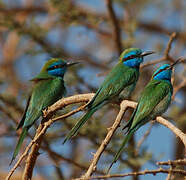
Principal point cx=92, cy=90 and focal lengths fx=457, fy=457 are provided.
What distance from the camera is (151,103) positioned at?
99.7 inches

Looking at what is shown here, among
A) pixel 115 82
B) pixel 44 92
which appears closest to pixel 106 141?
pixel 115 82

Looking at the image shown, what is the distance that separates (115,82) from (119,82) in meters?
0.04

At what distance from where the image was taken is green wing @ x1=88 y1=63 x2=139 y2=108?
251 cm

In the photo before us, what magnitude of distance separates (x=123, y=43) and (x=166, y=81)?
4.86 ft

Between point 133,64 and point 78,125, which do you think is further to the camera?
point 133,64

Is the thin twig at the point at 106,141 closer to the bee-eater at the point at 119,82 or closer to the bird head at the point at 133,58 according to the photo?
the bee-eater at the point at 119,82

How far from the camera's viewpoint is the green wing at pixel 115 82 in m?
2.51

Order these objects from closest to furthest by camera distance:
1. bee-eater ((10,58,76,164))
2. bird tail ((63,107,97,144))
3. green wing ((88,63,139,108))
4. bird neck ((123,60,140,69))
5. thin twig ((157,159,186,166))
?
thin twig ((157,159,186,166)) → bird tail ((63,107,97,144)) → green wing ((88,63,139,108)) → bee-eater ((10,58,76,164)) → bird neck ((123,60,140,69))

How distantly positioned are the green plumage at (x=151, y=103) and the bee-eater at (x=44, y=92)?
0.60 m

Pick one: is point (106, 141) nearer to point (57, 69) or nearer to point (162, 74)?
point (162, 74)

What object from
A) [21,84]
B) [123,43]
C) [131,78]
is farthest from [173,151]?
[131,78]

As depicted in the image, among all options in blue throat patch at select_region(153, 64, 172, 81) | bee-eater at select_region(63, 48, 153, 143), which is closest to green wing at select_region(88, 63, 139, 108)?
bee-eater at select_region(63, 48, 153, 143)

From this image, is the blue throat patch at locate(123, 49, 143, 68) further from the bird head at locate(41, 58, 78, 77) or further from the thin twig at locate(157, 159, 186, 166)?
the thin twig at locate(157, 159, 186, 166)

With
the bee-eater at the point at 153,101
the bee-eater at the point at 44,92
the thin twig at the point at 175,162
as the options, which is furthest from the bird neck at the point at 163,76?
the thin twig at the point at 175,162
